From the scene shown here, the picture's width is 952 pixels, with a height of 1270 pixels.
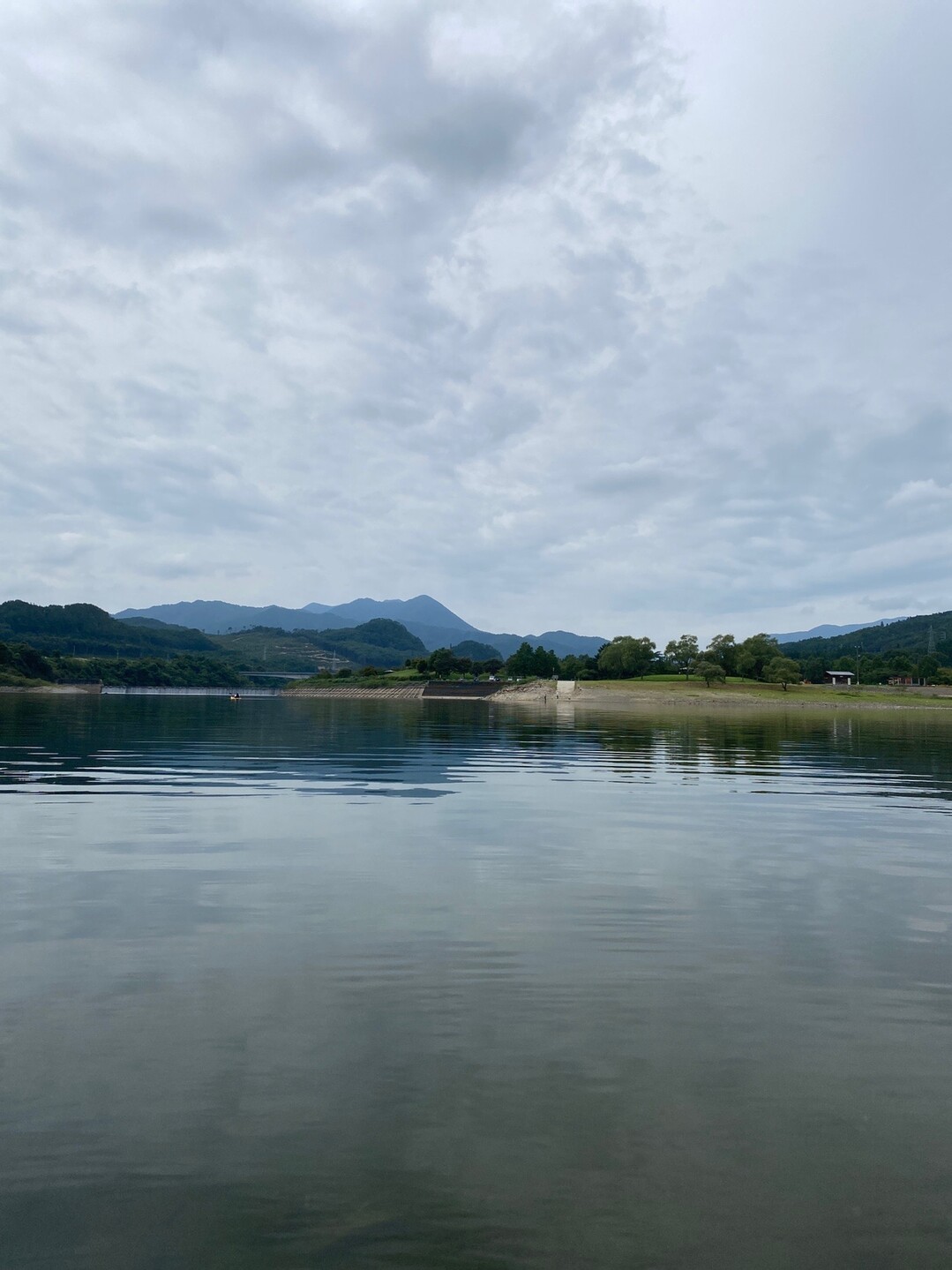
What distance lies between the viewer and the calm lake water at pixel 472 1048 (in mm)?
6039

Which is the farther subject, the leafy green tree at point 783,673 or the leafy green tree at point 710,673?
the leafy green tree at point 783,673

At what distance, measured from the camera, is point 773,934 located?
1337cm

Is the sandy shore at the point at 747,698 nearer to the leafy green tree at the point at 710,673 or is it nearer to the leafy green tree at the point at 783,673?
the leafy green tree at the point at 783,673

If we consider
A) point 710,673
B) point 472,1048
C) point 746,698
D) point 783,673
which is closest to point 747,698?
point 746,698

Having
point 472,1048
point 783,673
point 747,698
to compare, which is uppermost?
point 783,673

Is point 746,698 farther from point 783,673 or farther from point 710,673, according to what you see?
point 783,673

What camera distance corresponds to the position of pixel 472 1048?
29.2 feet

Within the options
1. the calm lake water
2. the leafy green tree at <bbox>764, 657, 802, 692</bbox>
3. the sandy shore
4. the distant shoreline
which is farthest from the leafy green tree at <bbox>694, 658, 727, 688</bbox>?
the calm lake water

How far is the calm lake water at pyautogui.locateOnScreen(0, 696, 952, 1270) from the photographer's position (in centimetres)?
604

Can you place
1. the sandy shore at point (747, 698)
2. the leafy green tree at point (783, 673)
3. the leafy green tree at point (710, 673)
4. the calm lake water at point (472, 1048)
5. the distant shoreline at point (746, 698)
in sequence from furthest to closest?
the leafy green tree at point (783, 673) → the leafy green tree at point (710, 673) → the sandy shore at point (747, 698) → the distant shoreline at point (746, 698) → the calm lake water at point (472, 1048)

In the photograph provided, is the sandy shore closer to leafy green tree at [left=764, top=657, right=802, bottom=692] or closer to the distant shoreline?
the distant shoreline

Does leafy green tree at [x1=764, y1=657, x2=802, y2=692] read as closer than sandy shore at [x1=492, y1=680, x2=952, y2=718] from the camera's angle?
No

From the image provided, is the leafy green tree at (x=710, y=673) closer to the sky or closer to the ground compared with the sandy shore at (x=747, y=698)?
closer to the sky

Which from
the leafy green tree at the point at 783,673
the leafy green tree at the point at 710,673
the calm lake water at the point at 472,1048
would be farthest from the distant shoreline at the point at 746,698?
the calm lake water at the point at 472,1048
